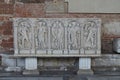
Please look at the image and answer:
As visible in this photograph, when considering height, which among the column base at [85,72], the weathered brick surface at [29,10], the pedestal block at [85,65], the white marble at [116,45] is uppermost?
the weathered brick surface at [29,10]

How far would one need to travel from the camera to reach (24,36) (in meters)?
5.75

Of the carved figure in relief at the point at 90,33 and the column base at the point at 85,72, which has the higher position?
the carved figure in relief at the point at 90,33

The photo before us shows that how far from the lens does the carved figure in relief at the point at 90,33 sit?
19.0 ft

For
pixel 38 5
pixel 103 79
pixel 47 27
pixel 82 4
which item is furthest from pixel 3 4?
pixel 103 79

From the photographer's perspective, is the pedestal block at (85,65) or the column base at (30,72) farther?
the pedestal block at (85,65)

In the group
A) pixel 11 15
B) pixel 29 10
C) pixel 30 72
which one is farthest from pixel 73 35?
pixel 11 15

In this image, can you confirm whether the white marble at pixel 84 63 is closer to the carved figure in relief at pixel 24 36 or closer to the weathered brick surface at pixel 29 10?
the carved figure in relief at pixel 24 36

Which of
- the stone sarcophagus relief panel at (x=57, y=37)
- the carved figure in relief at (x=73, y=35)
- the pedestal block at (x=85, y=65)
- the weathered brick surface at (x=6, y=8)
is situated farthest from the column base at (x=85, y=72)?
the weathered brick surface at (x=6, y=8)

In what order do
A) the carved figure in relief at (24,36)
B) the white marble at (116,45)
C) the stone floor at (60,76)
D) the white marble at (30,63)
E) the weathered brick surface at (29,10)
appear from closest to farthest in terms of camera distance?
the stone floor at (60,76)
the carved figure in relief at (24,36)
the white marble at (30,63)
the white marble at (116,45)
the weathered brick surface at (29,10)

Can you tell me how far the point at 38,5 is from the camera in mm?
6383

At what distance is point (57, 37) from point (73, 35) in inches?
12.5

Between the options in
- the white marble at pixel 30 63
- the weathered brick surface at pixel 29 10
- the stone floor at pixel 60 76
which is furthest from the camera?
the weathered brick surface at pixel 29 10

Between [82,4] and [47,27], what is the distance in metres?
1.14

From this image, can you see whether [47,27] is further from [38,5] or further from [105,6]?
[105,6]
